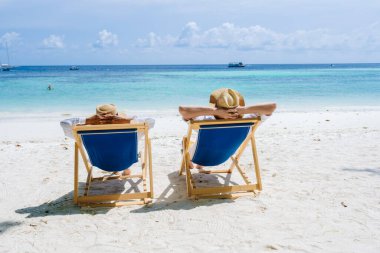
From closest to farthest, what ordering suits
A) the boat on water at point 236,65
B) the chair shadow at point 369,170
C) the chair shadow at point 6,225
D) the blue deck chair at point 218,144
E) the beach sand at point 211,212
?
the beach sand at point 211,212 → the chair shadow at point 6,225 → the blue deck chair at point 218,144 → the chair shadow at point 369,170 → the boat on water at point 236,65

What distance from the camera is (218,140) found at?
3.46 m

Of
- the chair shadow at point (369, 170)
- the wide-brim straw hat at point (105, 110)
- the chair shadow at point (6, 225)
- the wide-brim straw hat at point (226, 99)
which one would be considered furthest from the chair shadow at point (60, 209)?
the chair shadow at point (369, 170)

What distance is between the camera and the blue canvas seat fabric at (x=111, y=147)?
10.7 feet

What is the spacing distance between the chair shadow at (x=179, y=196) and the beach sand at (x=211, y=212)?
0.03ft

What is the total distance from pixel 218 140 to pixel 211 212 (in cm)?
66

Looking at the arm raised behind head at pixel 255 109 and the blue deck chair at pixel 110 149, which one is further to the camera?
the arm raised behind head at pixel 255 109

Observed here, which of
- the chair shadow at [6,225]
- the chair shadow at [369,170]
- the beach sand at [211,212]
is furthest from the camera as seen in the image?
the chair shadow at [369,170]

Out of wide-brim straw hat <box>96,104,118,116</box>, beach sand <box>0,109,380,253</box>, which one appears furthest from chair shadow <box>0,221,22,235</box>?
Answer: wide-brim straw hat <box>96,104,118,116</box>

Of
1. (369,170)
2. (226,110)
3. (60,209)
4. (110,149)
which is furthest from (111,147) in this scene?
(369,170)

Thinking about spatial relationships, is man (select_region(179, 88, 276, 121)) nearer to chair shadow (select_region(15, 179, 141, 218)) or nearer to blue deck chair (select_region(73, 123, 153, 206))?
blue deck chair (select_region(73, 123, 153, 206))

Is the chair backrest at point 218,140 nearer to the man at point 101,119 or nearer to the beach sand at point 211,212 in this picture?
the beach sand at point 211,212

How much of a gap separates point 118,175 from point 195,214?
4.58ft

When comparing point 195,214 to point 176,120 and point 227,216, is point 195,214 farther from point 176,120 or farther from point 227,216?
point 176,120

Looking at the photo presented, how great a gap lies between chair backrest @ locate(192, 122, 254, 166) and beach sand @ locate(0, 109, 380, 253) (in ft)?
1.48
